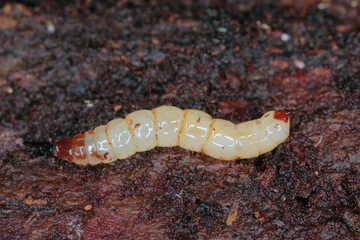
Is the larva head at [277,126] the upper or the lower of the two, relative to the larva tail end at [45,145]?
upper

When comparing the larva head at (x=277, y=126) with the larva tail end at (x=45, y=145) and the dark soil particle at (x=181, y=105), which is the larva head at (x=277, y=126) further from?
the larva tail end at (x=45, y=145)

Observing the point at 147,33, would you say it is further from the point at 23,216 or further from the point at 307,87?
the point at 23,216

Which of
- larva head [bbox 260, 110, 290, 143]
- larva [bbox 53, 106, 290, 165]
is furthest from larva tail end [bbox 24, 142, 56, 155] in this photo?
larva head [bbox 260, 110, 290, 143]

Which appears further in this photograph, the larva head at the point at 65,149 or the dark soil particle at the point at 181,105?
the larva head at the point at 65,149

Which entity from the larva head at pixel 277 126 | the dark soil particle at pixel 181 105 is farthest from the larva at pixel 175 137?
the dark soil particle at pixel 181 105

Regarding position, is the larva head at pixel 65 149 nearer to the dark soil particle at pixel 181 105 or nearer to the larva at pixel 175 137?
the larva at pixel 175 137

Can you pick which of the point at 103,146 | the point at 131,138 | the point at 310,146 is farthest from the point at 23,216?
the point at 310,146

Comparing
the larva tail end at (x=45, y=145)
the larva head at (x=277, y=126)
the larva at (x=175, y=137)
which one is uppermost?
the larva head at (x=277, y=126)
